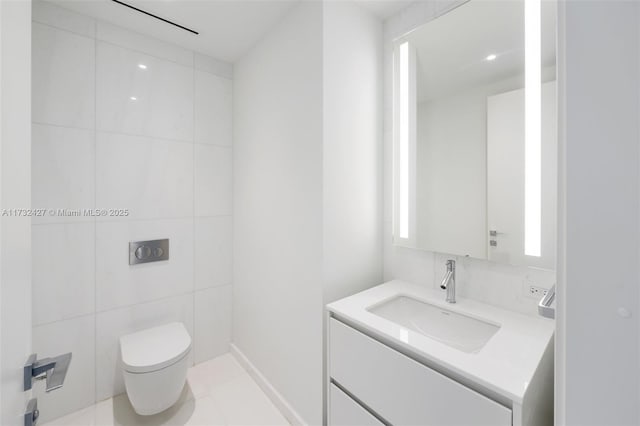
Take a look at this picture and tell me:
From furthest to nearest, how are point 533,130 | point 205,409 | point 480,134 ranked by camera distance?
point 205,409 < point 480,134 < point 533,130

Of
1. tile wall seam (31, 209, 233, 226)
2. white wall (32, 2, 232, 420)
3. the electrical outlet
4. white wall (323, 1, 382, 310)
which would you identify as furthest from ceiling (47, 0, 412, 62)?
the electrical outlet

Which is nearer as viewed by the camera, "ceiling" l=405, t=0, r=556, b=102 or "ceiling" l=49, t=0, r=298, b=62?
"ceiling" l=405, t=0, r=556, b=102

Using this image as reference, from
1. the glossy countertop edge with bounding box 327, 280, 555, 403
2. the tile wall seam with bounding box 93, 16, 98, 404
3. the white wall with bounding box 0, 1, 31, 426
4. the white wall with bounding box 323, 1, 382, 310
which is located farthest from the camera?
the tile wall seam with bounding box 93, 16, 98, 404

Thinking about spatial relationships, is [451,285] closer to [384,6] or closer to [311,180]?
[311,180]

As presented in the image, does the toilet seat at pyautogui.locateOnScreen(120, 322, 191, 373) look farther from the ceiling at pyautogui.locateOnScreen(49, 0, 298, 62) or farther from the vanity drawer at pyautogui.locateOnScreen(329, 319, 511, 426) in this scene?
the ceiling at pyautogui.locateOnScreen(49, 0, 298, 62)

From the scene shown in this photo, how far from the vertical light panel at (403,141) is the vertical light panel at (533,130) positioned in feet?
1.81

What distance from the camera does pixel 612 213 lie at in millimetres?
235

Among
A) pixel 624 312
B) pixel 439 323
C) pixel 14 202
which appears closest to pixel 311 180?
pixel 439 323

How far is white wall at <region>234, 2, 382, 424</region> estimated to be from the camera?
1407mm

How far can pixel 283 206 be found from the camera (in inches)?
65.3

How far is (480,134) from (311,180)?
853 mm

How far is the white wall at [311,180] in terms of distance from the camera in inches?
55.4

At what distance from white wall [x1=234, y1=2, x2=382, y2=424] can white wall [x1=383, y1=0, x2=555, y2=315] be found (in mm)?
67

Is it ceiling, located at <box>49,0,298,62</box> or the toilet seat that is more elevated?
ceiling, located at <box>49,0,298,62</box>
